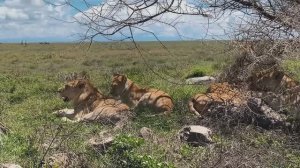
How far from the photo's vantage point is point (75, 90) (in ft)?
42.5

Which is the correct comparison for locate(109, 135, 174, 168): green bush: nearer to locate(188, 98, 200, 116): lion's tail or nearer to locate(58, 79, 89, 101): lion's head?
locate(188, 98, 200, 116): lion's tail

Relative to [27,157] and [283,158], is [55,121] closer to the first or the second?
[27,157]

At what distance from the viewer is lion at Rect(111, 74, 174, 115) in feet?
36.9

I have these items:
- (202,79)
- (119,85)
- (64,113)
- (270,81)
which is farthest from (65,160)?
(202,79)

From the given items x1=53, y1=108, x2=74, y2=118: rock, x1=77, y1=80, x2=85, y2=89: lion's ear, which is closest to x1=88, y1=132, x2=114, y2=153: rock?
x1=53, y1=108, x2=74, y2=118: rock

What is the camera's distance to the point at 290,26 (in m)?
9.56

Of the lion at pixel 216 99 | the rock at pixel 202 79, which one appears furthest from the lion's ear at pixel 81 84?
the rock at pixel 202 79

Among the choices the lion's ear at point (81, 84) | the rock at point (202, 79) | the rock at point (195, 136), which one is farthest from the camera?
the rock at point (202, 79)

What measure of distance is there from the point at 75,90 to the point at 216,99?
382 centimetres

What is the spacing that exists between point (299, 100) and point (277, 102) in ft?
1.36

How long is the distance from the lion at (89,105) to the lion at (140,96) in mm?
373

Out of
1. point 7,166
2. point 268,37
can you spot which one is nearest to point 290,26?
point 268,37

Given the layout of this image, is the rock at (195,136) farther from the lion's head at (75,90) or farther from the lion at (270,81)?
the lion's head at (75,90)

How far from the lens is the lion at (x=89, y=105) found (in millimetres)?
10797
